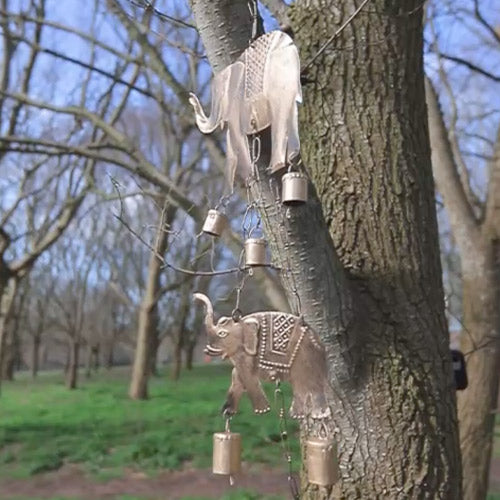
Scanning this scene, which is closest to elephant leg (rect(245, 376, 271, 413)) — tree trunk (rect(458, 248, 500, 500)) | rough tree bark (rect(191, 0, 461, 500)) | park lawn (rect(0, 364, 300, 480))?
rough tree bark (rect(191, 0, 461, 500))

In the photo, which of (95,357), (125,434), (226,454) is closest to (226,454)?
(226,454)

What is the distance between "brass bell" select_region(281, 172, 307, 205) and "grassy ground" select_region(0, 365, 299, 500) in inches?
256

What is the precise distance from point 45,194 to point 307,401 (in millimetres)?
15008

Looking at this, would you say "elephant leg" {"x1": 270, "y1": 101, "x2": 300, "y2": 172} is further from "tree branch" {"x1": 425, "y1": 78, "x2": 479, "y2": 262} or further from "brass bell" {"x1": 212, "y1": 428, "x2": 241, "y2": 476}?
"tree branch" {"x1": 425, "y1": 78, "x2": 479, "y2": 262}

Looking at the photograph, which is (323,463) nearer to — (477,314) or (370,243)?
(370,243)

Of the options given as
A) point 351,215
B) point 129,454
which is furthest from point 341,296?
point 129,454

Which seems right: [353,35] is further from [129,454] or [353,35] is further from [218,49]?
[129,454]

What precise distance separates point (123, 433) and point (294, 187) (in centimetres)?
1069

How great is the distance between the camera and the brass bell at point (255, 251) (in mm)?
1938

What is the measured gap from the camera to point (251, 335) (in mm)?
2000

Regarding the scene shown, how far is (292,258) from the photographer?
238cm

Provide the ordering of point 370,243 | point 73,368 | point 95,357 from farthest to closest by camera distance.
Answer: point 95,357 < point 73,368 < point 370,243

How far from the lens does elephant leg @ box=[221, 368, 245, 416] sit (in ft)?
6.70

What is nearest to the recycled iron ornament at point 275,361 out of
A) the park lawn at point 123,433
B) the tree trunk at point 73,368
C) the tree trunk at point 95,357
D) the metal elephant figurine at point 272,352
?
the metal elephant figurine at point 272,352
